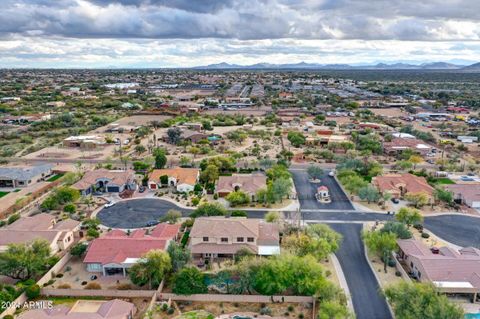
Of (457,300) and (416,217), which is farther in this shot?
(416,217)

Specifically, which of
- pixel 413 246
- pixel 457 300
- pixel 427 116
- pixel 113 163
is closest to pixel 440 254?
pixel 413 246

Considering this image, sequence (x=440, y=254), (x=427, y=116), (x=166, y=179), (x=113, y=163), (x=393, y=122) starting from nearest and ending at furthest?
(x=440, y=254)
(x=166, y=179)
(x=113, y=163)
(x=393, y=122)
(x=427, y=116)

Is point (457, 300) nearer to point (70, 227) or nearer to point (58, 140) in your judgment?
point (70, 227)

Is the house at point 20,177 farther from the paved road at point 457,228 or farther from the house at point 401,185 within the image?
the paved road at point 457,228

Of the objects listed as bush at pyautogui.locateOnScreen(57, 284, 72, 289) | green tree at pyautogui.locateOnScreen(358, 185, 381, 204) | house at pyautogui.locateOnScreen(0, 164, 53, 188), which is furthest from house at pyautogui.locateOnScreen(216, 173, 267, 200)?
house at pyautogui.locateOnScreen(0, 164, 53, 188)

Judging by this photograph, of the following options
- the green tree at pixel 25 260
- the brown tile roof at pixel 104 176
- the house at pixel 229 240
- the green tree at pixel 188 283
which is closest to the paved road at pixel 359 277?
the house at pixel 229 240

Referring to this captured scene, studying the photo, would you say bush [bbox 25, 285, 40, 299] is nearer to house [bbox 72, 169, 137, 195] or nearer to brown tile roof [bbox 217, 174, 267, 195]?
house [bbox 72, 169, 137, 195]
